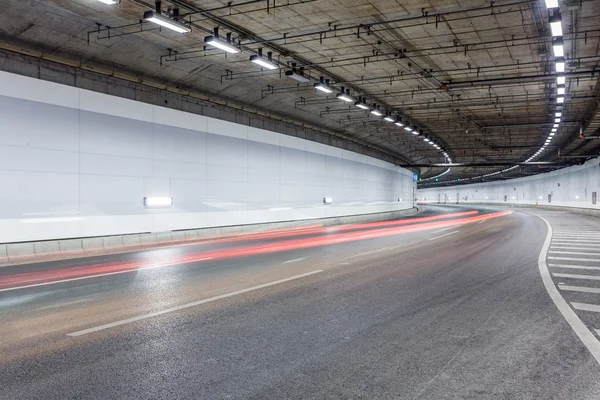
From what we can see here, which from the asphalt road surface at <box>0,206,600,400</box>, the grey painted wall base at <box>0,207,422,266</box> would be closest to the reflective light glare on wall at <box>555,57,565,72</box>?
the asphalt road surface at <box>0,206,600,400</box>


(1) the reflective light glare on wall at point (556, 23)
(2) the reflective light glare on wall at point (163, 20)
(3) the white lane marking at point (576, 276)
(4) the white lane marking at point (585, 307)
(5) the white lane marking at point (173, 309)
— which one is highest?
(2) the reflective light glare on wall at point (163, 20)

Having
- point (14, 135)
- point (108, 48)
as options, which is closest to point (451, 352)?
point (14, 135)

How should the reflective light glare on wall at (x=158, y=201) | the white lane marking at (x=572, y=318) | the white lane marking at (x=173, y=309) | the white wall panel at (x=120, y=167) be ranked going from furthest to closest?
the reflective light glare on wall at (x=158, y=201) → the white wall panel at (x=120, y=167) → the white lane marking at (x=173, y=309) → the white lane marking at (x=572, y=318)

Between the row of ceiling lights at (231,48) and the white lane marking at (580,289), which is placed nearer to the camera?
the white lane marking at (580,289)

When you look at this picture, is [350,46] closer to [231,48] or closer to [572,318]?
[231,48]

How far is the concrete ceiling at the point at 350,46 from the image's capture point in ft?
46.6


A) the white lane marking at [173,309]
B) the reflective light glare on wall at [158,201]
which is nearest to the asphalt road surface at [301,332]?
the white lane marking at [173,309]

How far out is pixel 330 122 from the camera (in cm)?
3547

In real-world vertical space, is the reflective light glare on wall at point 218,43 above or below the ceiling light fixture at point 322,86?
below

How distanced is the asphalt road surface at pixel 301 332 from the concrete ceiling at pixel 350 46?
7.67 metres

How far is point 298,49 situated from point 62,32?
8.39 metres

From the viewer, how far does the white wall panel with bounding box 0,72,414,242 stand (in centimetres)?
1520

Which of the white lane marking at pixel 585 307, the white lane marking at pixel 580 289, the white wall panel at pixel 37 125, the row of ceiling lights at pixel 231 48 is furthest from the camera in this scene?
the white wall panel at pixel 37 125

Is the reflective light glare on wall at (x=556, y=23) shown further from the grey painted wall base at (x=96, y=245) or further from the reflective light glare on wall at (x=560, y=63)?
the grey painted wall base at (x=96, y=245)
